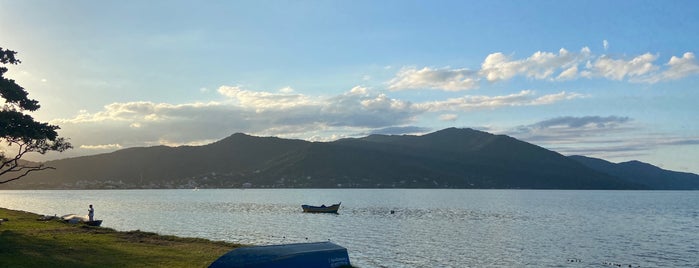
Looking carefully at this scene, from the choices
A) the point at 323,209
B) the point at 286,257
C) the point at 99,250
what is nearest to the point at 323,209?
the point at 323,209

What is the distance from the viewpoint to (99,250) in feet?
118

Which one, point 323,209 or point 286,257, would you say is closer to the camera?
point 286,257

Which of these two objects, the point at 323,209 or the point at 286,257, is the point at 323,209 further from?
the point at 286,257

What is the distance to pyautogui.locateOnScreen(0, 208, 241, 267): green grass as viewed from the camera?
2988 cm

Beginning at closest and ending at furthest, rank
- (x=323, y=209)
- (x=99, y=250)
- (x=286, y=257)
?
(x=286, y=257)
(x=99, y=250)
(x=323, y=209)

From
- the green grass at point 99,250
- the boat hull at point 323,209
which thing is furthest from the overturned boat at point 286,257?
the boat hull at point 323,209

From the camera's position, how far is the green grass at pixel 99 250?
29.9 metres

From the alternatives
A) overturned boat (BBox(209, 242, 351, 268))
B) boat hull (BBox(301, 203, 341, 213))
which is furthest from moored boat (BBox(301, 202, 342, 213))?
overturned boat (BBox(209, 242, 351, 268))

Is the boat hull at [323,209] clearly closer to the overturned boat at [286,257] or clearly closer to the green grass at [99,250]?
the green grass at [99,250]

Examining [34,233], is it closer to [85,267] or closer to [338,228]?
[85,267]

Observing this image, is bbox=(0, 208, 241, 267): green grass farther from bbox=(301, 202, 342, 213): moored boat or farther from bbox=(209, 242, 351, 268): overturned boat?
bbox=(301, 202, 342, 213): moored boat

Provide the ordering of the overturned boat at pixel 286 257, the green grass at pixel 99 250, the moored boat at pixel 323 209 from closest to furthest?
the overturned boat at pixel 286 257 < the green grass at pixel 99 250 < the moored boat at pixel 323 209

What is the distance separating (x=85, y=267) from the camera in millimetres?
28344

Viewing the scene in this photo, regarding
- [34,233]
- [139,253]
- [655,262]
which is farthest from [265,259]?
[655,262]
